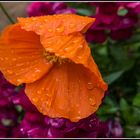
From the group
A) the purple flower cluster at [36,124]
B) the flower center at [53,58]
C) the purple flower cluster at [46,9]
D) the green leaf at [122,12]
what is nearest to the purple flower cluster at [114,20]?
the green leaf at [122,12]

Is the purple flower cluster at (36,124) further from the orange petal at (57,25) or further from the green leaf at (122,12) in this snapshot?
the green leaf at (122,12)

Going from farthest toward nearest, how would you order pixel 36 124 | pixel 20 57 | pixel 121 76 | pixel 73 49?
pixel 121 76
pixel 36 124
pixel 20 57
pixel 73 49

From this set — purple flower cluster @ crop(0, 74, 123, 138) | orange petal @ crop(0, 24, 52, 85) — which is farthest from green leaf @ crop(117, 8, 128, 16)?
orange petal @ crop(0, 24, 52, 85)

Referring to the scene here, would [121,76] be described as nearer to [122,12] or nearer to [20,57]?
[122,12]

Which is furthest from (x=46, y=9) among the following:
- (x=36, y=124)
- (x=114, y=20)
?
(x=36, y=124)

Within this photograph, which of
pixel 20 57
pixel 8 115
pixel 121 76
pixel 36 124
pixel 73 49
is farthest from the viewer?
pixel 121 76

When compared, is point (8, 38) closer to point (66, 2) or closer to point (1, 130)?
point (1, 130)

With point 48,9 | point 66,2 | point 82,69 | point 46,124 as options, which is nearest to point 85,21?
point 82,69
